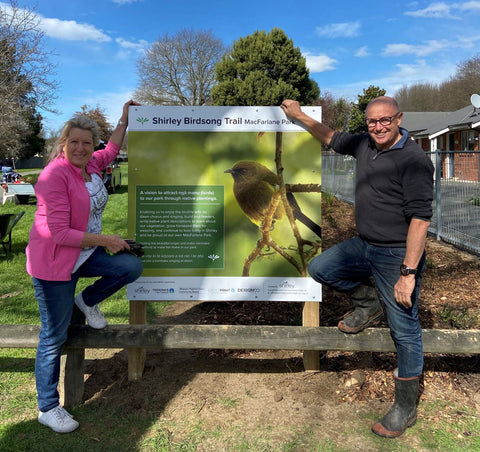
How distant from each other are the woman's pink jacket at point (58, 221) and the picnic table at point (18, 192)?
48.2 ft

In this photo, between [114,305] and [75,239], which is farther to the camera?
[114,305]

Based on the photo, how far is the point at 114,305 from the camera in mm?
5316

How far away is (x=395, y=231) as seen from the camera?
255 cm

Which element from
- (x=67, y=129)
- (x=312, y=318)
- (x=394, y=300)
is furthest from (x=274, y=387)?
(x=67, y=129)

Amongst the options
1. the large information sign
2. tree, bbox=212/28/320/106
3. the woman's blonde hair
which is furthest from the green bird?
tree, bbox=212/28/320/106

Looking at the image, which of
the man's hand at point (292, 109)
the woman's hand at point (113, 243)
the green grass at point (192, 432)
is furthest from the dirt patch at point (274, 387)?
the man's hand at point (292, 109)

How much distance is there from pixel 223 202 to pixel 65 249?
1210mm

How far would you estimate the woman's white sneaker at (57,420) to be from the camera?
2.71 m

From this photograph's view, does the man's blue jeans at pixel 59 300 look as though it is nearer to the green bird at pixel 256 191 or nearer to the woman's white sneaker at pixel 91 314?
the woman's white sneaker at pixel 91 314

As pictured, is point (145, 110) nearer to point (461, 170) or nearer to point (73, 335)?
point (73, 335)

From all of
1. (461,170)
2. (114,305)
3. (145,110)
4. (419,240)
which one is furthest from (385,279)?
(461,170)

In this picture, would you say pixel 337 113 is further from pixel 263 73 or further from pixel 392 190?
pixel 392 190

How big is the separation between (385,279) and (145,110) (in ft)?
6.84

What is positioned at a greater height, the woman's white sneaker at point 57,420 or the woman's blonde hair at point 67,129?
the woman's blonde hair at point 67,129
